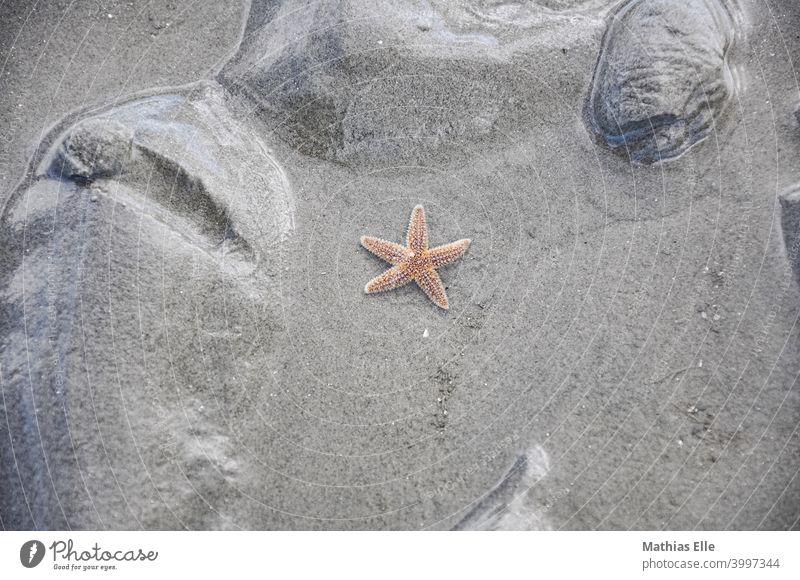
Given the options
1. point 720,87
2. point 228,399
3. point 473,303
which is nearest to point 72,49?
point 228,399

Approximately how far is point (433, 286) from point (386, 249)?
1.71 ft

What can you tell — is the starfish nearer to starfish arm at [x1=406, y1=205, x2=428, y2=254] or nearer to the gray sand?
starfish arm at [x1=406, y1=205, x2=428, y2=254]

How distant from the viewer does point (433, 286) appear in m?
5.39

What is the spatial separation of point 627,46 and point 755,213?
1.81 metres

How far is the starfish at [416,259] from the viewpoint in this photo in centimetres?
539

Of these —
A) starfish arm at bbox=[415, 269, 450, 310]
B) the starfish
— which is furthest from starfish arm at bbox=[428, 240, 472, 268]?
starfish arm at bbox=[415, 269, 450, 310]

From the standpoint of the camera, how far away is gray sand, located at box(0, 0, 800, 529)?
4.84 m

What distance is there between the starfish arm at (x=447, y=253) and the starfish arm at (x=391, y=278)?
0.26 metres

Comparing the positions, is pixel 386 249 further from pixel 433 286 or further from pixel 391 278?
pixel 433 286
